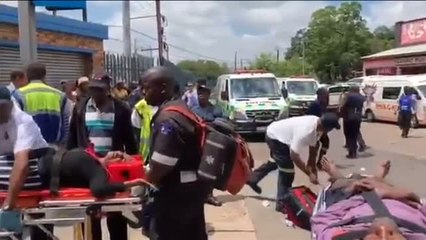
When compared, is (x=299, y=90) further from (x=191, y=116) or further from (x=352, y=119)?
(x=191, y=116)

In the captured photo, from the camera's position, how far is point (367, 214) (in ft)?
11.9

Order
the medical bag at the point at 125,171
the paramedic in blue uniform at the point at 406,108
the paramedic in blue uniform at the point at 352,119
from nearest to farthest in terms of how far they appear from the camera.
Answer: the medical bag at the point at 125,171, the paramedic in blue uniform at the point at 406,108, the paramedic in blue uniform at the point at 352,119

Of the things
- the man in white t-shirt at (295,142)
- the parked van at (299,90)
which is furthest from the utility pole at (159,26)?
the man in white t-shirt at (295,142)

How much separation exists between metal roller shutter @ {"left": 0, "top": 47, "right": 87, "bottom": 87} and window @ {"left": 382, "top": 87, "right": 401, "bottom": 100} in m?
7.47

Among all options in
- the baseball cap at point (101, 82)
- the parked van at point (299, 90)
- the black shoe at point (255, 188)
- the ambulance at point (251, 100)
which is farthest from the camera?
the parked van at point (299, 90)

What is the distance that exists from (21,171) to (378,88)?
31.1 ft

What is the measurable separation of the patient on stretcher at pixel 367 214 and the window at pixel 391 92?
293 inches

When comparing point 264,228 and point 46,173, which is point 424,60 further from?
point 46,173

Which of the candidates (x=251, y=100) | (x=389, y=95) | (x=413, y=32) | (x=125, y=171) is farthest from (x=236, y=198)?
(x=251, y=100)

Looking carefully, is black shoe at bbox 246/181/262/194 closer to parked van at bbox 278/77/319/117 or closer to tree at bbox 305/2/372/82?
tree at bbox 305/2/372/82

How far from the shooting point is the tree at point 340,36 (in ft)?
26.1

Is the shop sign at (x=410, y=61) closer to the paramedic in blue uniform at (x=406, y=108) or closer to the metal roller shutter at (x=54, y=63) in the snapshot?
the paramedic in blue uniform at (x=406, y=108)

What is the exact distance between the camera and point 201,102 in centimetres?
862

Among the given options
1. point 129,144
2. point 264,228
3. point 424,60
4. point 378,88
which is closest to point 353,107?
point 378,88
